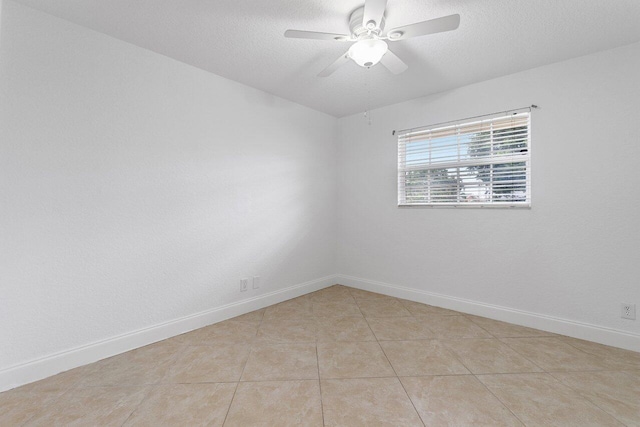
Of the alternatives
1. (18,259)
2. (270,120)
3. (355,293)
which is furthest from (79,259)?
(355,293)

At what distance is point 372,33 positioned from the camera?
5.91 feet

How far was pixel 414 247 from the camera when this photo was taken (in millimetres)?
3287

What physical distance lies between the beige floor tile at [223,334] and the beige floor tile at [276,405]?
2.13ft

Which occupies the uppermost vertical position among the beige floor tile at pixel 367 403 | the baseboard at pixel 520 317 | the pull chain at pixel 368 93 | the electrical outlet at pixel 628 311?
the pull chain at pixel 368 93

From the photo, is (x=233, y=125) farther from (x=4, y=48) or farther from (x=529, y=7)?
(x=529, y=7)

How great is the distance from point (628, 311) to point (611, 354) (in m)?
0.37

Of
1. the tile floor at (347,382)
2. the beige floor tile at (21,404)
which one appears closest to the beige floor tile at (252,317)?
the tile floor at (347,382)

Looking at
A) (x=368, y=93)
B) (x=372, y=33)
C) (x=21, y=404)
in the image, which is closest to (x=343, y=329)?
(x=21, y=404)

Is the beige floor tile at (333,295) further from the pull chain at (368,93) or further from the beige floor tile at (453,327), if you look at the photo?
the pull chain at (368,93)

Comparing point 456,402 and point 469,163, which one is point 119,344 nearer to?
point 456,402

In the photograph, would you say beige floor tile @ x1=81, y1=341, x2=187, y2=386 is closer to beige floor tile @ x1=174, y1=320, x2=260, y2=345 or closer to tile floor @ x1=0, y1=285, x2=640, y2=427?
tile floor @ x1=0, y1=285, x2=640, y2=427

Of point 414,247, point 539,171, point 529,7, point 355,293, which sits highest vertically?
point 529,7

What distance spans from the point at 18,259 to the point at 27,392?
0.77 metres

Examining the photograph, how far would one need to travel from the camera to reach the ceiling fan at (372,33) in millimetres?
1546
